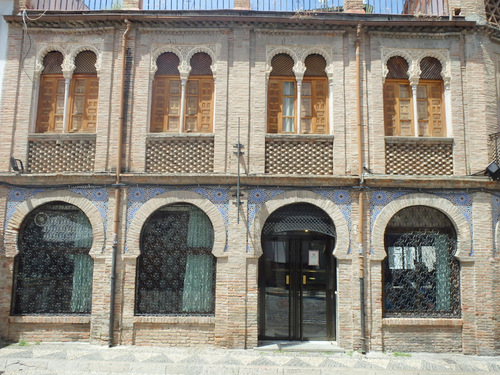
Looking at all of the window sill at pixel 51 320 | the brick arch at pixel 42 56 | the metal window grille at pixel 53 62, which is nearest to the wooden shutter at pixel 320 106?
the brick arch at pixel 42 56

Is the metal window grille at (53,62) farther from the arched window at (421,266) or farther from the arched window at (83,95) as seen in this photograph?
the arched window at (421,266)

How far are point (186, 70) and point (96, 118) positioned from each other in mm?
2285

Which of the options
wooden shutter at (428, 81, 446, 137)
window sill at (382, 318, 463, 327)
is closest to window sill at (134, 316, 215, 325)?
window sill at (382, 318, 463, 327)

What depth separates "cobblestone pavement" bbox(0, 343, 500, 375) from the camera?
25.0 ft

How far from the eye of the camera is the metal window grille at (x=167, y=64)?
31.0ft

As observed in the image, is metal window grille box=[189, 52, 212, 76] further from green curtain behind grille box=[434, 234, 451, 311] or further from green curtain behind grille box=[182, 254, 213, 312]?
green curtain behind grille box=[434, 234, 451, 311]

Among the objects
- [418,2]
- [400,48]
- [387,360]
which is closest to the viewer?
[387,360]

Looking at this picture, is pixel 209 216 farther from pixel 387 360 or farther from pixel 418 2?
pixel 418 2

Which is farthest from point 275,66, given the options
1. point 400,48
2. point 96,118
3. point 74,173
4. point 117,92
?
point 74,173

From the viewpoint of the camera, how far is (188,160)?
356 inches

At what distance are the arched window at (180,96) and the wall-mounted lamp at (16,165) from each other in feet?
9.56

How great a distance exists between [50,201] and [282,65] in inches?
232

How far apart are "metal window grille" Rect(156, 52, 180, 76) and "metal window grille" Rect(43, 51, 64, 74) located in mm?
2248

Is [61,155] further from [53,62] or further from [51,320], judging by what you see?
[51,320]
